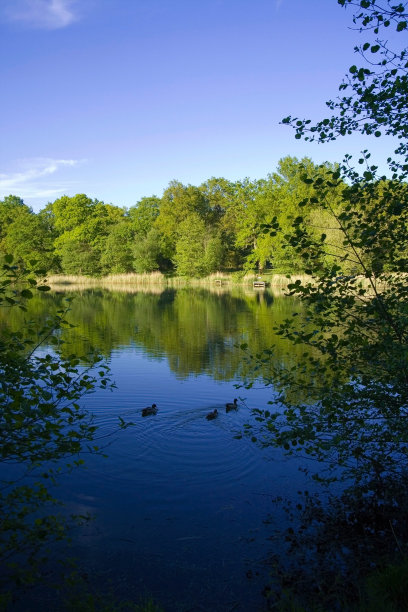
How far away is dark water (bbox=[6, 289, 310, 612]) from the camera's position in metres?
5.84

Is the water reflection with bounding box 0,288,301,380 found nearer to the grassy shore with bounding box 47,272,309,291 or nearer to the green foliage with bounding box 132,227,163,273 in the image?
the grassy shore with bounding box 47,272,309,291

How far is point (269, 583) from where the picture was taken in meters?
5.61

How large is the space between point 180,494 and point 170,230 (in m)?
79.0

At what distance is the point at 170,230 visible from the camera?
280 ft

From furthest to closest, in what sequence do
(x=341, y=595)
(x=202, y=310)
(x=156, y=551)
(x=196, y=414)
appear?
(x=202, y=310) → (x=196, y=414) → (x=156, y=551) → (x=341, y=595)

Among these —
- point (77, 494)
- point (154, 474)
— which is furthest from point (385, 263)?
point (77, 494)

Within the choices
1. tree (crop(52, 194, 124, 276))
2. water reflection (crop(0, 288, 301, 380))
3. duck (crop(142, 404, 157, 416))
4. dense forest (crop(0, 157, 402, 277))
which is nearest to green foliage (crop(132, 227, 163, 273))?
dense forest (crop(0, 157, 402, 277))

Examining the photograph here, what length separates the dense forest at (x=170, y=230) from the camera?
73.5 meters

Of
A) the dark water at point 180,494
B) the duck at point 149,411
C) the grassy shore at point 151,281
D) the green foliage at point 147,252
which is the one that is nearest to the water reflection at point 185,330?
the dark water at point 180,494

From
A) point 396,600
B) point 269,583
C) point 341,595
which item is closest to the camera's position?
point 396,600

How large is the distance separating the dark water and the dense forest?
56.2 meters

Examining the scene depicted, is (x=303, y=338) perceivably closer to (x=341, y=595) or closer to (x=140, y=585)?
(x=341, y=595)

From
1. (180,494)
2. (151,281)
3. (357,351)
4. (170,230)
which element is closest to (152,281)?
(151,281)

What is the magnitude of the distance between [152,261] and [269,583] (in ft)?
234
